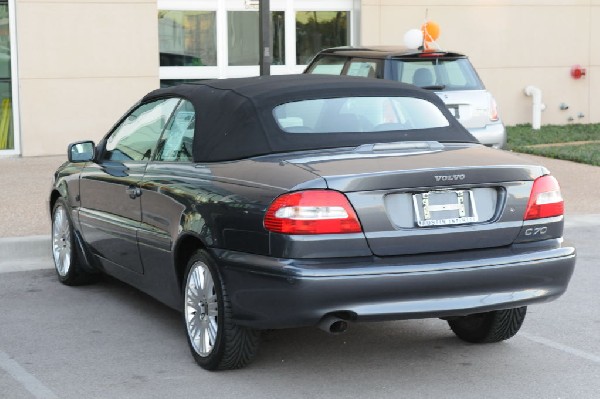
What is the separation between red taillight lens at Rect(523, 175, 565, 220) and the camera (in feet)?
20.0

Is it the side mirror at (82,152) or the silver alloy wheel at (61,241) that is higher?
the side mirror at (82,152)

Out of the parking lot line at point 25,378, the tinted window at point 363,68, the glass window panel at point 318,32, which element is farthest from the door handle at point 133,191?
the glass window panel at point 318,32

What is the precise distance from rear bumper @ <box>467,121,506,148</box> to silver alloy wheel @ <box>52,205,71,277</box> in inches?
231

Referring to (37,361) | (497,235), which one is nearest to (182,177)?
(37,361)

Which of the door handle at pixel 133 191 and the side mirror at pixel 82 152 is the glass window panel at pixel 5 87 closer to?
the side mirror at pixel 82 152

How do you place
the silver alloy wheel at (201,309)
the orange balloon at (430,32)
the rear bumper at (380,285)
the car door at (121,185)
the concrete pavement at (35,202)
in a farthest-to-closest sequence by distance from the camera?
the orange balloon at (430,32), the concrete pavement at (35,202), the car door at (121,185), the silver alloy wheel at (201,309), the rear bumper at (380,285)

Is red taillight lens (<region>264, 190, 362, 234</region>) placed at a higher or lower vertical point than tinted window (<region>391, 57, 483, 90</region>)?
lower

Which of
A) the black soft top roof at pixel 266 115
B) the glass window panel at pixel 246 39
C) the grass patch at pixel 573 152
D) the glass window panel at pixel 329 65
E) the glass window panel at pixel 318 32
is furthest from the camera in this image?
the glass window panel at pixel 318 32

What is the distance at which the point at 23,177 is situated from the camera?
14141 millimetres

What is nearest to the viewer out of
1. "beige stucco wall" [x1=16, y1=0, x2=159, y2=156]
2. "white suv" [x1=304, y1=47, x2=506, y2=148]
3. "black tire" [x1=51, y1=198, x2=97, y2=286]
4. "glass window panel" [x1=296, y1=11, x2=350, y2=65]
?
"black tire" [x1=51, y1=198, x2=97, y2=286]

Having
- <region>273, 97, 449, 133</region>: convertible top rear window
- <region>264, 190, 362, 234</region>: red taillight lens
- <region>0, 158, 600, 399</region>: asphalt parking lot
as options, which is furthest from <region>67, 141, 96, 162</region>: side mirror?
<region>264, 190, 362, 234</region>: red taillight lens

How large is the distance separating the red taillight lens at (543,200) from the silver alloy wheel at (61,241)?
361cm

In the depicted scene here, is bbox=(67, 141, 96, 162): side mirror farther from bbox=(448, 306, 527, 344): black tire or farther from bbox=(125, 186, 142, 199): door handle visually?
bbox=(448, 306, 527, 344): black tire

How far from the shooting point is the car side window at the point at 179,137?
684 cm
